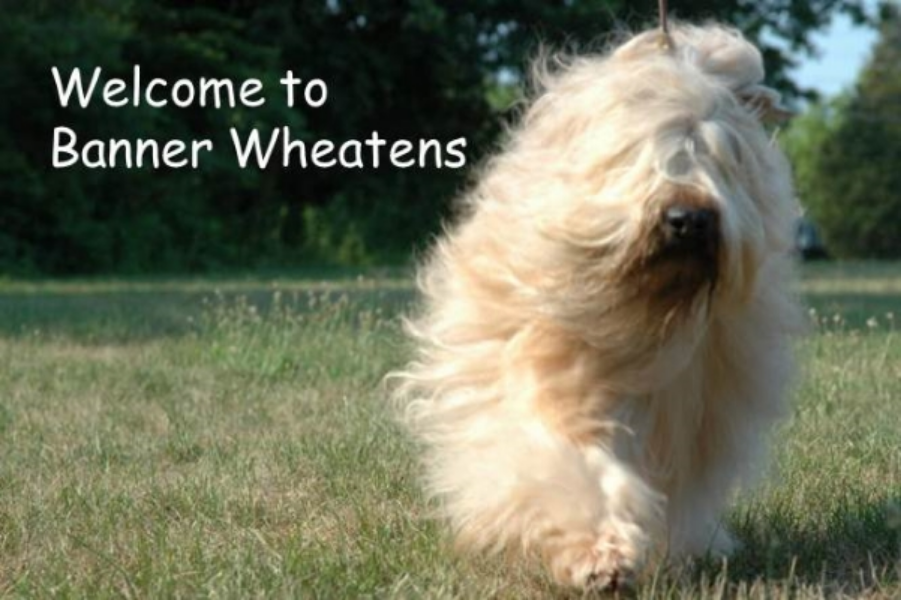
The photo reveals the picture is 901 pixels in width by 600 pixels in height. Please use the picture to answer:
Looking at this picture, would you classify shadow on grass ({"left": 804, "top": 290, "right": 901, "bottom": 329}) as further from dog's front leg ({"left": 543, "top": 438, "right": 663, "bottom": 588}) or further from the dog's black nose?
the dog's black nose

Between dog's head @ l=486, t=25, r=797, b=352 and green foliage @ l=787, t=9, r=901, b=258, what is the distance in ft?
120

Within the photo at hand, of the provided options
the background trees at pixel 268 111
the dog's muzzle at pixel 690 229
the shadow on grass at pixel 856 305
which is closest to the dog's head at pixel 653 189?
the dog's muzzle at pixel 690 229

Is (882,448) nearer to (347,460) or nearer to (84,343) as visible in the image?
(347,460)

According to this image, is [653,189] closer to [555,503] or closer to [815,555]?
[555,503]

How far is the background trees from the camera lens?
19.6m

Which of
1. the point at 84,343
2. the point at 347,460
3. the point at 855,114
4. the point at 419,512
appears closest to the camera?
the point at 419,512

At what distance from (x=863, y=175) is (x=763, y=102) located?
124ft

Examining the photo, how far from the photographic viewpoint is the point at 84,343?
9375 mm

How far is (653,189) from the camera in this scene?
11.0ft

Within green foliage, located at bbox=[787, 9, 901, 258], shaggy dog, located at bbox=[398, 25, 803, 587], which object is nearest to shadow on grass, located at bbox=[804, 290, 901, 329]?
shaggy dog, located at bbox=[398, 25, 803, 587]

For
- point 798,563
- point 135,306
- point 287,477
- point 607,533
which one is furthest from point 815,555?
A: point 135,306

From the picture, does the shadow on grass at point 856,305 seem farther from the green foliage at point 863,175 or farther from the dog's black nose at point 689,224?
the green foliage at point 863,175

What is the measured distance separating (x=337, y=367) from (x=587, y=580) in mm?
4482

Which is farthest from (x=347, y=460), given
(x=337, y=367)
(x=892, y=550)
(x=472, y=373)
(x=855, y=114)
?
(x=855, y=114)
